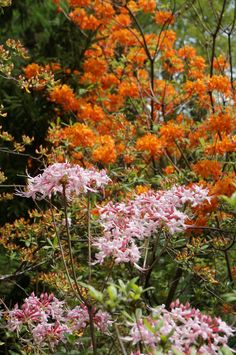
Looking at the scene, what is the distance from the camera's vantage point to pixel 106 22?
579 cm

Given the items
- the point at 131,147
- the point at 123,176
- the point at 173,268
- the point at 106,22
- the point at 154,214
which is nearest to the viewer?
the point at 154,214

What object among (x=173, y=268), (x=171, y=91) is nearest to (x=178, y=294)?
(x=173, y=268)

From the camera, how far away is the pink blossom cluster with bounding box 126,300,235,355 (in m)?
2.05

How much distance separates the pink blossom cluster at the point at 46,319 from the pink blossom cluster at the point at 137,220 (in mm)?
332

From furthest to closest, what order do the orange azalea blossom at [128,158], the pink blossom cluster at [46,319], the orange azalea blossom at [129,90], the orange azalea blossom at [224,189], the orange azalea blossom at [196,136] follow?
the orange azalea blossom at [129,90] < the orange azalea blossom at [196,136] < the orange azalea blossom at [128,158] < the orange azalea blossom at [224,189] < the pink blossom cluster at [46,319]

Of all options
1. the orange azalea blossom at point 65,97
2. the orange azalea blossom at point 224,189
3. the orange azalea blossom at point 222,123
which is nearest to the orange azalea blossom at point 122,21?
the orange azalea blossom at point 65,97

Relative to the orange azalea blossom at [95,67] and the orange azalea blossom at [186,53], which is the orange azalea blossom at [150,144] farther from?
the orange azalea blossom at [186,53]

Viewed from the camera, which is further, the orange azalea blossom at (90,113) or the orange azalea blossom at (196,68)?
the orange azalea blossom at (196,68)

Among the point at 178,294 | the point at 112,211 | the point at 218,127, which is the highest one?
the point at 218,127

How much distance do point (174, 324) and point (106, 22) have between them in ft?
13.8

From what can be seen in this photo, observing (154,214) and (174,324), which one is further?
(154,214)

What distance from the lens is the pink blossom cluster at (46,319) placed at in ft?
8.25

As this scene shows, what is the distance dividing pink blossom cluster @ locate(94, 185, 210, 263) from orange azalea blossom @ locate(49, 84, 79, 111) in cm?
228

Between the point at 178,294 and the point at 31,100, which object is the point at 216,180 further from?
the point at 31,100
